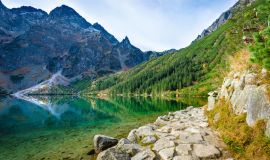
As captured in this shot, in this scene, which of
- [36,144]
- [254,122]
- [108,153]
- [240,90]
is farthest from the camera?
[36,144]

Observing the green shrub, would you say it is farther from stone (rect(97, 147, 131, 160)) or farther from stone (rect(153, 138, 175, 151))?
stone (rect(97, 147, 131, 160))

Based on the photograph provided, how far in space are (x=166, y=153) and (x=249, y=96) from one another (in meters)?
6.39

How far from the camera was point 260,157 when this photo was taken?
1396 cm

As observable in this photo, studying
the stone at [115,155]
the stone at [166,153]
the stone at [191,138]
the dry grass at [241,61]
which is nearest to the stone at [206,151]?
the stone at [191,138]

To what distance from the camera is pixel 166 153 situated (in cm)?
1669

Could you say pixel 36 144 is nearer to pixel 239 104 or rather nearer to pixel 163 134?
pixel 163 134

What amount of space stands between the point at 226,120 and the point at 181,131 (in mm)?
3605

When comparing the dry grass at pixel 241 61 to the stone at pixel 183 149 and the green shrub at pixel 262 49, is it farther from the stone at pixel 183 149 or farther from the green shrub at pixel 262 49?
the stone at pixel 183 149

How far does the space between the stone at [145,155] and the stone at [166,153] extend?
1.62 feet

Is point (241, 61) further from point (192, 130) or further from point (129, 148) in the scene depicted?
point (129, 148)

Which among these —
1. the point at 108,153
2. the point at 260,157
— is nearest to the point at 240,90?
the point at 260,157

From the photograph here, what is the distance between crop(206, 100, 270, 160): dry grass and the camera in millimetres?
14258

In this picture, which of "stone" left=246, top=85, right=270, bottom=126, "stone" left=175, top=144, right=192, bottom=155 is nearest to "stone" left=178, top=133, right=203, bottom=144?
"stone" left=175, top=144, right=192, bottom=155

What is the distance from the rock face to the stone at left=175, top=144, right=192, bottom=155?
3.94m
